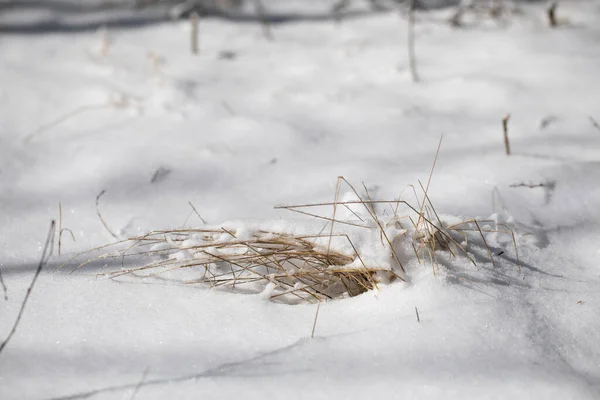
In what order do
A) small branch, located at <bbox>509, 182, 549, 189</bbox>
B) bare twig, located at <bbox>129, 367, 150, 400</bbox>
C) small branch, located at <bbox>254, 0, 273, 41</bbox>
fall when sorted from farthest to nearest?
small branch, located at <bbox>254, 0, 273, 41</bbox>
small branch, located at <bbox>509, 182, 549, 189</bbox>
bare twig, located at <bbox>129, 367, 150, 400</bbox>

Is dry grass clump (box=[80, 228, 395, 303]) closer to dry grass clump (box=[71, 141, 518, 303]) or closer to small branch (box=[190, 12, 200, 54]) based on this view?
dry grass clump (box=[71, 141, 518, 303])

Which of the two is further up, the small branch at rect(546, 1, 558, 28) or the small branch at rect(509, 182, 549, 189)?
the small branch at rect(546, 1, 558, 28)

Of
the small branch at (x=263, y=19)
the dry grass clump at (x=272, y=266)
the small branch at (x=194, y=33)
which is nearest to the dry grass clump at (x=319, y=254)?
the dry grass clump at (x=272, y=266)

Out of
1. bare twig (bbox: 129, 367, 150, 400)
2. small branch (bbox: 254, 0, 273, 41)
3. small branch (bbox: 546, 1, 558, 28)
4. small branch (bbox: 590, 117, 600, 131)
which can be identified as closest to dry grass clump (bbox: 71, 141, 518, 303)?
bare twig (bbox: 129, 367, 150, 400)

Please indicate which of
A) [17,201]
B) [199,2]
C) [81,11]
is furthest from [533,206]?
[81,11]

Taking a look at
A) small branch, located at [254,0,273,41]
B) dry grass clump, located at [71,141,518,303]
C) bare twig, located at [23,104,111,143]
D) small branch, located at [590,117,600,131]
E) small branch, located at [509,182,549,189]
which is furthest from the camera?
small branch, located at [254,0,273,41]

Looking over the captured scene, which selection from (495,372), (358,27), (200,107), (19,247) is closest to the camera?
(495,372)

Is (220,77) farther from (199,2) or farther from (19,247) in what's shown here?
(19,247)

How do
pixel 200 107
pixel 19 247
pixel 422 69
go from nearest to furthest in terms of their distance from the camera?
pixel 19 247 → pixel 200 107 → pixel 422 69
